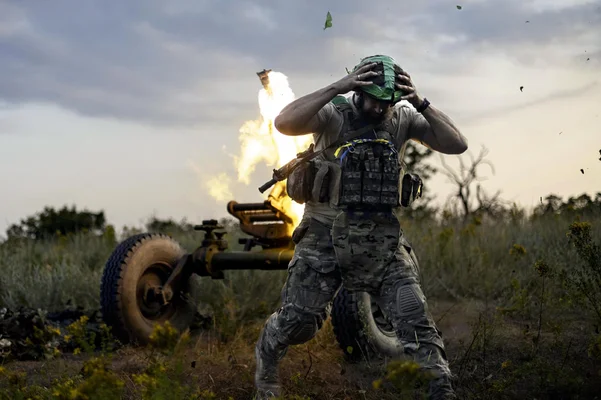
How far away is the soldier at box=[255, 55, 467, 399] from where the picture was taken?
456cm

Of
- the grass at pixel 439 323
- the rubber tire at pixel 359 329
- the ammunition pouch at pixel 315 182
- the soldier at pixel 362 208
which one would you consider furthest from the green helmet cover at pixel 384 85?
the rubber tire at pixel 359 329

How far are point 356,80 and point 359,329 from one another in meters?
2.47

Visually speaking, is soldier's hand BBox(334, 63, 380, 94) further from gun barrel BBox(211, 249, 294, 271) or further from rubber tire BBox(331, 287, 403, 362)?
gun barrel BBox(211, 249, 294, 271)

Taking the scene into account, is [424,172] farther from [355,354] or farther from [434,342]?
[434,342]

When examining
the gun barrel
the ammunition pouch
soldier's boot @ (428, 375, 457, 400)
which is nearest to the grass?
soldier's boot @ (428, 375, 457, 400)

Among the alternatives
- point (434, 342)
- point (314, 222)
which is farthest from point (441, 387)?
point (314, 222)

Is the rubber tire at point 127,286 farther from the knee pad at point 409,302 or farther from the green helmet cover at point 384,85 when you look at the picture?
the green helmet cover at point 384,85

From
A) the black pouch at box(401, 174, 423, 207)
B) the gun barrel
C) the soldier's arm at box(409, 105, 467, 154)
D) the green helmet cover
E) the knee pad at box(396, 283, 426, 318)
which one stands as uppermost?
the green helmet cover

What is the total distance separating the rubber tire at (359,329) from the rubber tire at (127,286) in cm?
193

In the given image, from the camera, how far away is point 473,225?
37.0 ft

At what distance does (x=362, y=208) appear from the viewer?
4715 mm

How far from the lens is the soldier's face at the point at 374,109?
4.69 m

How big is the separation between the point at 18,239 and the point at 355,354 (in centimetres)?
983

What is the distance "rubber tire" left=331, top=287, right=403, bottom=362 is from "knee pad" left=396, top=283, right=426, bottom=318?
154cm
